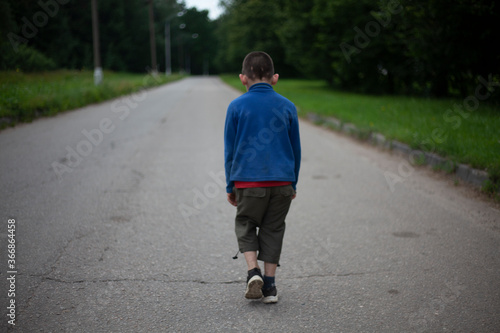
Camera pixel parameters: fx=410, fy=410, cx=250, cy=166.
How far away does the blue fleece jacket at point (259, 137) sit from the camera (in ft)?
8.99

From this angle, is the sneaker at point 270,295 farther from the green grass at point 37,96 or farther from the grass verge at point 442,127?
the green grass at point 37,96

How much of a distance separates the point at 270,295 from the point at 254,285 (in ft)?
0.58

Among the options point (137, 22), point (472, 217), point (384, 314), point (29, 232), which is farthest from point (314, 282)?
point (137, 22)

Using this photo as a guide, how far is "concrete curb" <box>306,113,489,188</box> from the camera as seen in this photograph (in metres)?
5.64

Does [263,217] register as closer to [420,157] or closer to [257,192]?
[257,192]

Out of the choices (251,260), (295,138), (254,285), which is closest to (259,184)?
(295,138)

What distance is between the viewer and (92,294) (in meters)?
2.90

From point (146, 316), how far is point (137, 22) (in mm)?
66310

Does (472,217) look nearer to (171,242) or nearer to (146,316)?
(171,242)

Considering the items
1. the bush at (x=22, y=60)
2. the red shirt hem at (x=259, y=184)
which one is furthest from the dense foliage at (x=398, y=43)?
the bush at (x=22, y=60)

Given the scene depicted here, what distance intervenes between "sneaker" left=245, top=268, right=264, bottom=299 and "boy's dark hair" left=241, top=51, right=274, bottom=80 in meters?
1.35

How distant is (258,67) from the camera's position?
2803mm

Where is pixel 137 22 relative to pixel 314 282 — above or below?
above

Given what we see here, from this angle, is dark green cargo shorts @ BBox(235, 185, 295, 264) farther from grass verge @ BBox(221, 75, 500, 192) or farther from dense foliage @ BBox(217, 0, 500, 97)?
dense foliage @ BBox(217, 0, 500, 97)
